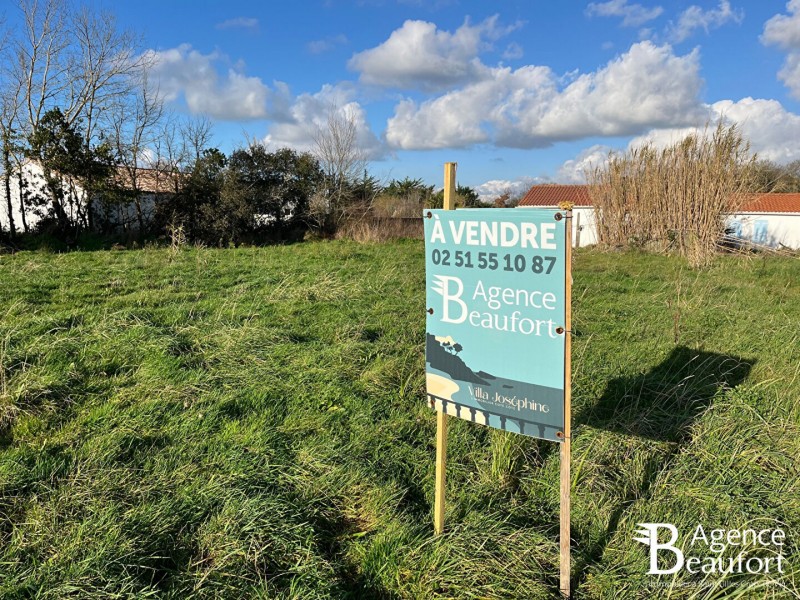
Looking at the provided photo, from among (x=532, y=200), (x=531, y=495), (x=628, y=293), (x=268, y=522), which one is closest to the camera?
(x=268, y=522)

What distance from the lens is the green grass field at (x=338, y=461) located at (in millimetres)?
2150

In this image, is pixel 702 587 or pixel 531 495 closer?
pixel 702 587

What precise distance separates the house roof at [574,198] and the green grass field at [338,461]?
27705mm

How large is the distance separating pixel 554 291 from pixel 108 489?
2.48 metres

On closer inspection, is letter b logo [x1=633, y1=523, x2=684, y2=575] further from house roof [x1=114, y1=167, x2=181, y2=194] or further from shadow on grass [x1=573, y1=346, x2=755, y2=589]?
house roof [x1=114, y1=167, x2=181, y2=194]

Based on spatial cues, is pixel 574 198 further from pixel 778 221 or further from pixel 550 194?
pixel 778 221

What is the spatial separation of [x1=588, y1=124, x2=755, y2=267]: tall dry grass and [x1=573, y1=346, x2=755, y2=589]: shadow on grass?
31.7 feet

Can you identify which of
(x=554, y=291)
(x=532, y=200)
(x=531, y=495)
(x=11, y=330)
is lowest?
(x=531, y=495)

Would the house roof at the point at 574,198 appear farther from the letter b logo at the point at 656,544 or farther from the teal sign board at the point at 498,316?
the teal sign board at the point at 498,316

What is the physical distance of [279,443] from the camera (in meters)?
3.16

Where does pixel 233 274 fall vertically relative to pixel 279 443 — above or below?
above

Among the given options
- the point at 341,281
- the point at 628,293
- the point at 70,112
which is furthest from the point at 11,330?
the point at 70,112

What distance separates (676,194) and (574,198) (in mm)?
17443

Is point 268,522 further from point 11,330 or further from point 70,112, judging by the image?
point 70,112
